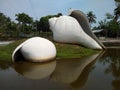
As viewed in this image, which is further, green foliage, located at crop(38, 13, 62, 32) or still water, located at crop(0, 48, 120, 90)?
green foliage, located at crop(38, 13, 62, 32)

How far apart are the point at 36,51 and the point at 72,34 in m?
8.59

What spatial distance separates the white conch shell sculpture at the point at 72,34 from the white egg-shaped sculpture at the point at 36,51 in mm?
7180

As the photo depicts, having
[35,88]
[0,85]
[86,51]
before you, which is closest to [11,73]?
[0,85]

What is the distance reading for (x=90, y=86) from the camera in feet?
29.7

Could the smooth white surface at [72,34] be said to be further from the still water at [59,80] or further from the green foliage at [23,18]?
the green foliage at [23,18]

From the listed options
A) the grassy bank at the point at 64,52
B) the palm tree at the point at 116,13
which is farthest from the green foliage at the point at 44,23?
the grassy bank at the point at 64,52

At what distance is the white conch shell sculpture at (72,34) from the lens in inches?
925

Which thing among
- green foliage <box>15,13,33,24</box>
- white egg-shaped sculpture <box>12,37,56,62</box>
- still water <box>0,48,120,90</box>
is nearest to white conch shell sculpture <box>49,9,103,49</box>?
white egg-shaped sculpture <box>12,37,56,62</box>

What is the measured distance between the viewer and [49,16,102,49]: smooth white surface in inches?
925

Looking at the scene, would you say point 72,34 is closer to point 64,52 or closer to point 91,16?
point 64,52

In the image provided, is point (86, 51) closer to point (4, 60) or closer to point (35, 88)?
point (4, 60)

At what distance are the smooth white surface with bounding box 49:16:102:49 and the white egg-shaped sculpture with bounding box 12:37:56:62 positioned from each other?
7179mm

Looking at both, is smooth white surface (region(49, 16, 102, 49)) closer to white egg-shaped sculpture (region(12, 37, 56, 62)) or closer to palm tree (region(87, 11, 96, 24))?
white egg-shaped sculpture (region(12, 37, 56, 62))

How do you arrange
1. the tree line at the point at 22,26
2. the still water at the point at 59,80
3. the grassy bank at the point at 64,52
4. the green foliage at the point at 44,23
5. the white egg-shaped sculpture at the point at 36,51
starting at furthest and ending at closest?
the green foliage at the point at 44,23
the tree line at the point at 22,26
the grassy bank at the point at 64,52
the white egg-shaped sculpture at the point at 36,51
the still water at the point at 59,80
